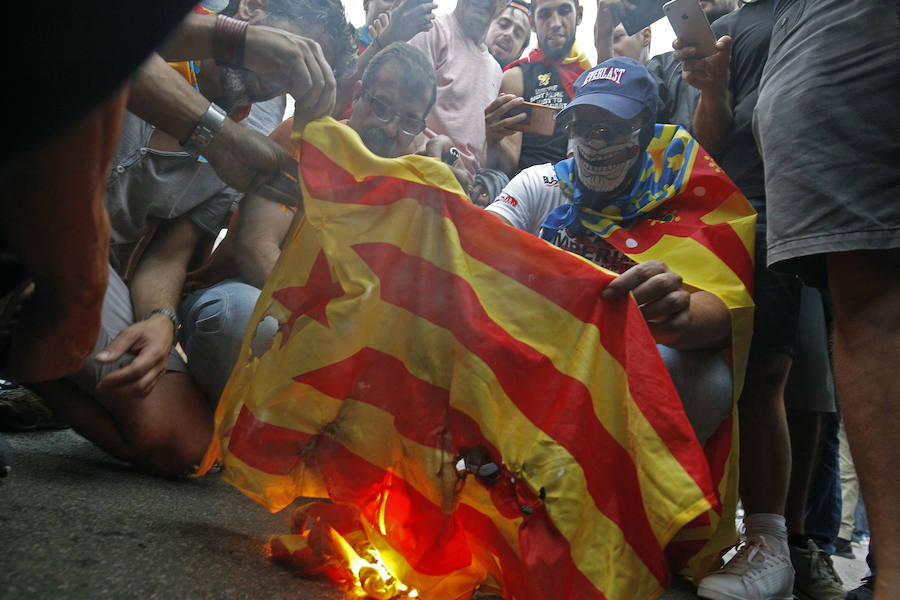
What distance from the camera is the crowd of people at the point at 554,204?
3.36 ft

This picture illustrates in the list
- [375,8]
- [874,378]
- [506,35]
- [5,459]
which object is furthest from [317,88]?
[506,35]

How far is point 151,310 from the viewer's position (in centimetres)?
197

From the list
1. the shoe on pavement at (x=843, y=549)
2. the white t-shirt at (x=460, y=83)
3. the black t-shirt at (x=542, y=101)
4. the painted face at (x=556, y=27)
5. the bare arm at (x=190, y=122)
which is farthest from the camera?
the shoe on pavement at (x=843, y=549)

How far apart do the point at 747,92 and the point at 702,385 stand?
1.19m

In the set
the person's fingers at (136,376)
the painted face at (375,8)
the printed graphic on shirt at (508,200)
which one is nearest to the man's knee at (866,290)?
the printed graphic on shirt at (508,200)

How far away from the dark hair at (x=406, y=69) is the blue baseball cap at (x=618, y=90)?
58 centimetres

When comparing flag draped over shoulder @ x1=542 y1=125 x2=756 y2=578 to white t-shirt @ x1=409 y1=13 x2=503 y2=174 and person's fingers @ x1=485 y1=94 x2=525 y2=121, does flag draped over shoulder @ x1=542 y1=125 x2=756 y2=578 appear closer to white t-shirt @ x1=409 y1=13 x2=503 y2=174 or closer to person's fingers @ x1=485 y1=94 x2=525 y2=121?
person's fingers @ x1=485 y1=94 x2=525 y2=121

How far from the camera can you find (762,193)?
7.52ft

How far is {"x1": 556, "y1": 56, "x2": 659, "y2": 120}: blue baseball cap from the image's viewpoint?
230 centimetres

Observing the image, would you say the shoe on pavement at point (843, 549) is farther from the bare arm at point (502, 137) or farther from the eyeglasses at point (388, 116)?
the eyeglasses at point (388, 116)

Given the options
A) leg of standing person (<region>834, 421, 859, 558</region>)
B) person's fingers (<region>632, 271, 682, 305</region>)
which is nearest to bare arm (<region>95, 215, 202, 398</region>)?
person's fingers (<region>632, 271, 682, 305</region>)

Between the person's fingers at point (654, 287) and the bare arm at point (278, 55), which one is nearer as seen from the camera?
the bare arm at point (278, 55)

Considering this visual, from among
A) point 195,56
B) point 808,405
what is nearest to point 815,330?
point 808,405

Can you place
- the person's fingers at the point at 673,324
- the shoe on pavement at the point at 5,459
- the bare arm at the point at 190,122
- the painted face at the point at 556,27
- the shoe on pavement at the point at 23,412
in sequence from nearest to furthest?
1. the bare arm at the point at 190,122
2. the shoe on pavement at the point at 5,459
3. the person's fingers at the point at 673,324
4. the shoe on pavement at the point at 23,412
5. the painted face at the point at 556,27
